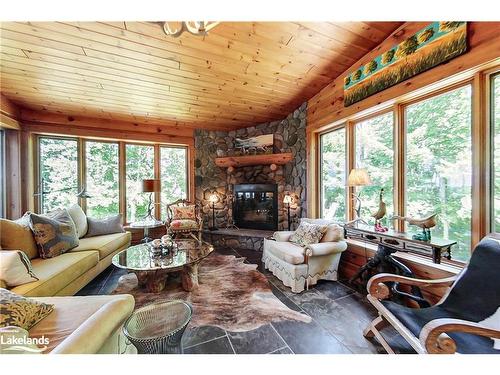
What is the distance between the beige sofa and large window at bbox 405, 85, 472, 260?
3.69m

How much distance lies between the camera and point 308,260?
2389 mm

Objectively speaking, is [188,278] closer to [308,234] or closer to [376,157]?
[308,234]

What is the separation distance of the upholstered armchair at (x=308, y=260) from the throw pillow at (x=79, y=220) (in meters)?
2.85

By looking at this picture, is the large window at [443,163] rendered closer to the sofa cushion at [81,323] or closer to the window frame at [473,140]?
the window frame at [473,140]

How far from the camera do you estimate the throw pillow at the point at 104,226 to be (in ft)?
10.3

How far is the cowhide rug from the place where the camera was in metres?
1.84

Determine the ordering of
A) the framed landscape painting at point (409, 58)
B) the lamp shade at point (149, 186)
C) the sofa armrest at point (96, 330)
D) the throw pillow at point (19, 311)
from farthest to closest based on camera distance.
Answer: the lamp shade at point (149, 186) → the framed landscape painting at point (409, 58) → the throw pillow at point (19, 311) → the sofa armrest at point (96, 330)

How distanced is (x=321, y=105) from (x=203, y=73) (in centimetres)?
192

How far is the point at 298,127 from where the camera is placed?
3.80m

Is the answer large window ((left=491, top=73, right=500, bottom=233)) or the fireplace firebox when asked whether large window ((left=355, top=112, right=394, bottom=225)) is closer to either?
large window ((left=491, top=73, right=500, bottom=233))

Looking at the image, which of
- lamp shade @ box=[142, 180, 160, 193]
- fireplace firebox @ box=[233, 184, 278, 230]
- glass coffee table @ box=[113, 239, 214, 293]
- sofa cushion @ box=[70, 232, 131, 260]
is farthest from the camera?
fireplace firebox @ box=[233, 184, 278, 230]

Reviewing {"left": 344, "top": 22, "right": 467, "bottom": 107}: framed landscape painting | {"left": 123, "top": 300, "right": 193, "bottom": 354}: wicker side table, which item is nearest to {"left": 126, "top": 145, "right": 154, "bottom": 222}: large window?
{"left": 123, "top": 300, "right": 193, "bottom": 354}: wicker side table

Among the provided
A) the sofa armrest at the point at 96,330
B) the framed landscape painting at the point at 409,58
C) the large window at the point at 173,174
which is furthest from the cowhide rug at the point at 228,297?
the framed landscape painting at the point at 409,58

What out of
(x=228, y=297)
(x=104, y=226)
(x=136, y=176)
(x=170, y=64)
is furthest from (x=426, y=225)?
(x=136, y=176)
